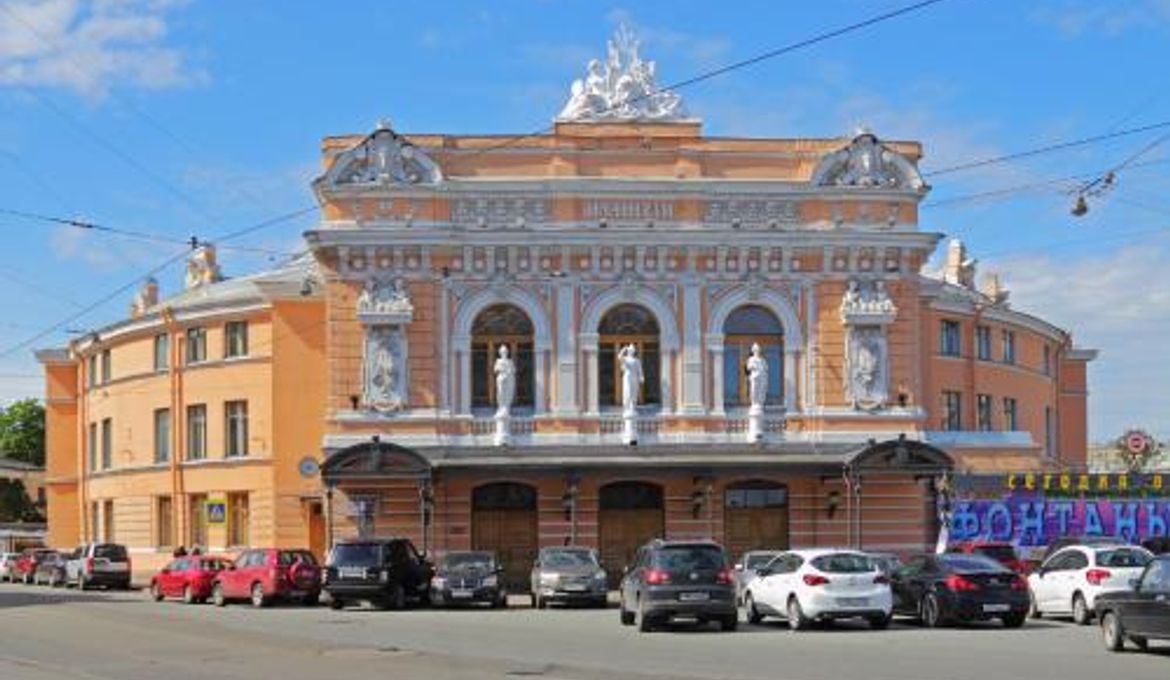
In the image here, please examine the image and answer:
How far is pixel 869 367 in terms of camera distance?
51.2m

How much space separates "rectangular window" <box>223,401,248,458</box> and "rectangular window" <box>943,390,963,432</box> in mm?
24037

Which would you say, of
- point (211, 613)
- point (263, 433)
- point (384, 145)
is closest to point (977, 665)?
point (211, 613)

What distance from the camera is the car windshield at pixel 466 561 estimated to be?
4228 centimetres

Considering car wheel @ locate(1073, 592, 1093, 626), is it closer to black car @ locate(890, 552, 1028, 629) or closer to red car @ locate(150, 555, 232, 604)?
black car @ locate(890, 552, 1028, 629)

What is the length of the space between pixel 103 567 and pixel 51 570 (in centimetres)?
745

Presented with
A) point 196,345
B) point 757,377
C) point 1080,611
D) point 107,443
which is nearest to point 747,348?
point 757,377

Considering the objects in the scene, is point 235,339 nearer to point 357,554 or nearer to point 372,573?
point 357,554

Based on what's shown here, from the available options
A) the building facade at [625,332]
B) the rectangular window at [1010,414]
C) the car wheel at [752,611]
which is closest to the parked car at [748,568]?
the car wheel at [752,611]

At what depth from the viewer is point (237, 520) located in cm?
5834

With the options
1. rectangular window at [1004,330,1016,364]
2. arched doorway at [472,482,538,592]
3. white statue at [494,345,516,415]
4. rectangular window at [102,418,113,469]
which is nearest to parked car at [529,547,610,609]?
arched doorway at [472,482,538,592]

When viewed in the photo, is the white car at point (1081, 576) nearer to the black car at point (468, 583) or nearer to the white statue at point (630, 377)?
the black car at point (468, 583)

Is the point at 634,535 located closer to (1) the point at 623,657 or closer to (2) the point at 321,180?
(2) the point at 321,180

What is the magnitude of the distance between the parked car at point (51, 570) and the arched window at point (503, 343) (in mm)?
19065

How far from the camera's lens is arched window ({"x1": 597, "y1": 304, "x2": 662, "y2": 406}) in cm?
Result: 5153
